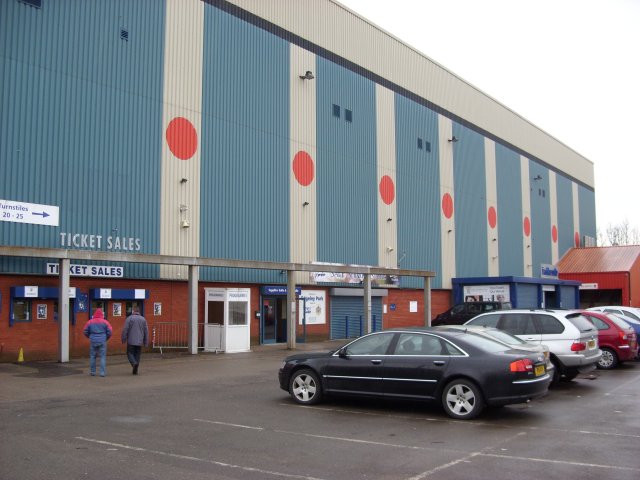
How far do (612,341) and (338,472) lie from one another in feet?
40.4

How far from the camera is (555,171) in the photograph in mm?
55750

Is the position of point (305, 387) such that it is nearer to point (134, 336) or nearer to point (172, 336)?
point (134, 336)

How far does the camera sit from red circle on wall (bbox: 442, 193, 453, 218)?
38.1 metres

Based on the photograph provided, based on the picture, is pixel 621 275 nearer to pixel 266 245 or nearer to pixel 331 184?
pixel 331 184

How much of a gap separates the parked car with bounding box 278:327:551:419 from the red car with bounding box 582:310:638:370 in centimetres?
773

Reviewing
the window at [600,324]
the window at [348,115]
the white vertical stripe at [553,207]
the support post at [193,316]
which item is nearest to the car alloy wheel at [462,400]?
the window at [600,324]

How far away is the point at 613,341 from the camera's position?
16.8 meters

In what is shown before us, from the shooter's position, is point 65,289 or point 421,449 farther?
point 65,289

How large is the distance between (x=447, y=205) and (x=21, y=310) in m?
25.7

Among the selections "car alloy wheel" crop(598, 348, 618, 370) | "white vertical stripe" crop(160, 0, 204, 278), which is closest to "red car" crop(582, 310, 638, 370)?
"car alloy wheel" crop(598, 348, 618, 370)

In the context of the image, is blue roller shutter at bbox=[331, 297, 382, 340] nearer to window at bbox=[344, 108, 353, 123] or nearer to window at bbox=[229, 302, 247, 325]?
window at bbox=[229, 302, 247, 325]

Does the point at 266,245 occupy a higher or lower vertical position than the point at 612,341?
higher

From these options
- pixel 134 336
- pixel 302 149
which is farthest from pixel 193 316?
pixel 302 149

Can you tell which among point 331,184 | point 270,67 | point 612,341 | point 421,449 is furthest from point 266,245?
point 421,449
